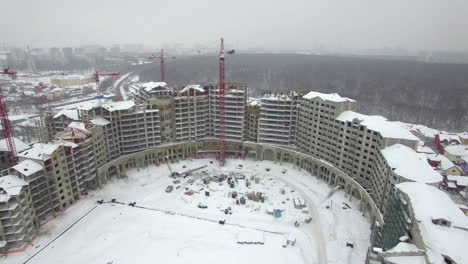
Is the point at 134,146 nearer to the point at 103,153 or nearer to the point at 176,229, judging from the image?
the point at 103,153

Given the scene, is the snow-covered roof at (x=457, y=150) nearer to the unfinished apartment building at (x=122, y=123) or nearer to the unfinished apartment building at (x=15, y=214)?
the unfinished apartment building at (x=122, y=123)

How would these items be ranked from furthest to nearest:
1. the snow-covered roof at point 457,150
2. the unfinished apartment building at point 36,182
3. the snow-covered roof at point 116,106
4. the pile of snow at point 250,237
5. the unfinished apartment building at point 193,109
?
the unfinished apartment building at point 193,109, the snow-covered roof at point 457,150, the snow-covered roof at point 116,106, the pile of snow at point 250,237, the unfinished apartment building at point 36,182

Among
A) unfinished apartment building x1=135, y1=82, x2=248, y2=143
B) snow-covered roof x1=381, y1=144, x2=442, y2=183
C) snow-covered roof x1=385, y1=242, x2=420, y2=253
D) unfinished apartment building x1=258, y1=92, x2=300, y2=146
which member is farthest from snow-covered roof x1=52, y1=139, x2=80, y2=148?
snow-covered roof x1=381, y1=144, x2=442, y2=183

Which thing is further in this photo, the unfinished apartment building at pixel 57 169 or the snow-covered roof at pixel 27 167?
the unfinished apartment building at pixel 57 169

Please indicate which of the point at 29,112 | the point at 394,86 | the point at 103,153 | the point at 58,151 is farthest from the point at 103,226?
the point at 394,86

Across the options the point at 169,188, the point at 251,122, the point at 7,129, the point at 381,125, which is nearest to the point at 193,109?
the point at 251,122

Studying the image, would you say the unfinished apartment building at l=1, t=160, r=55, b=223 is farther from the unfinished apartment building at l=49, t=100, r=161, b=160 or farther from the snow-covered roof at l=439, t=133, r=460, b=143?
the snow-covered roof at l=439, t=133, r=460, b=143

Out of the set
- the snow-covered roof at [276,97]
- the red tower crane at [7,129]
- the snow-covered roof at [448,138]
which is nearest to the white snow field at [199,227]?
the red tower crane at [7,129]
